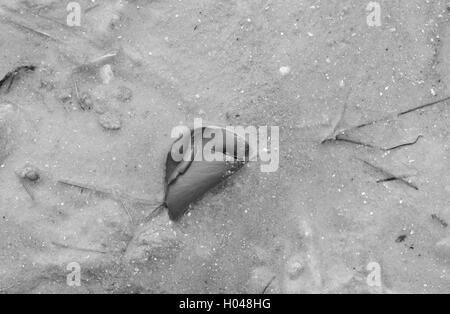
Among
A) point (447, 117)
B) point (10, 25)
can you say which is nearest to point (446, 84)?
point (447, 117)

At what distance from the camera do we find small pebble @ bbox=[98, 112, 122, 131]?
11.1ft

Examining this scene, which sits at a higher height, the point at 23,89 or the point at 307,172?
the point at 23,89

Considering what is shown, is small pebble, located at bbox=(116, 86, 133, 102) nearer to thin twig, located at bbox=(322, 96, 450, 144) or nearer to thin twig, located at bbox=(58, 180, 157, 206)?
thin twig, located at bbox=(58, 180, 157, 206)

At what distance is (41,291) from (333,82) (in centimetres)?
204

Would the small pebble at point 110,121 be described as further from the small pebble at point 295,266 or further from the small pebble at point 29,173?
the small pebble at point 295,266

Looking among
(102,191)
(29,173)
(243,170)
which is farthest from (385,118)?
(29,173)

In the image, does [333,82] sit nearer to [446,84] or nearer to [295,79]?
[295,79]

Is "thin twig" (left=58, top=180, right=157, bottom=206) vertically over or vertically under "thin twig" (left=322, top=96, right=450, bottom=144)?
under

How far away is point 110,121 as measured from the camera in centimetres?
339

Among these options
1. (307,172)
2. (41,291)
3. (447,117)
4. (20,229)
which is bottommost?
(41,291)

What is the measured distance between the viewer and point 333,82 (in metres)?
3.37

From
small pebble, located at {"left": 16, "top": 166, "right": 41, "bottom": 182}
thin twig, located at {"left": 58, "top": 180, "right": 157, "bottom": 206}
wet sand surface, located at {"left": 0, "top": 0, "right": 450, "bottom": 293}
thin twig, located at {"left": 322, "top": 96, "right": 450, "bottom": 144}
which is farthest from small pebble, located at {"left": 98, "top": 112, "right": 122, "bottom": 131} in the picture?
thin twig, located at {"left": 322, "top": 96, "right": 450, "bottom": 144}

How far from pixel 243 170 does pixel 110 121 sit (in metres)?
0.81

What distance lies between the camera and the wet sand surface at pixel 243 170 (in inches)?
132
